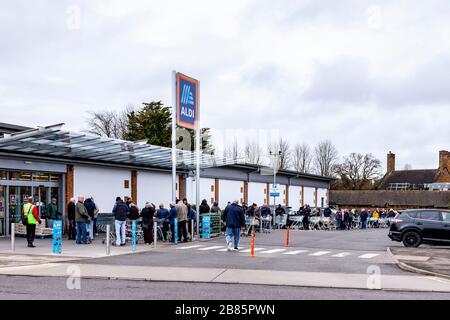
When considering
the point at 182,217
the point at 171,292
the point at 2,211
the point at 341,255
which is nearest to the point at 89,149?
the point at 2,211

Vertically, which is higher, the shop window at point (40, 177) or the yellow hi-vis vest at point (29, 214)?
the shop window at point (40, 177)

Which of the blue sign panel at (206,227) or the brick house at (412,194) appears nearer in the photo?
the blue sign panel at (206,227)

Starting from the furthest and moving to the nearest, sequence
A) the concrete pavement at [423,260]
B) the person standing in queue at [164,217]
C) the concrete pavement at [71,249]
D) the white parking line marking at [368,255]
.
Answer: the person standing in queue at [164,217] < the white parking line marking at [368,255] < the concrete pavement at [71,249] < the concrete pavement at [423,260]

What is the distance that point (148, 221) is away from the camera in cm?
2167

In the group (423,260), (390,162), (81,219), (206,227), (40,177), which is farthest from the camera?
(390,162)

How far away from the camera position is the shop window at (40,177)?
2531 cm

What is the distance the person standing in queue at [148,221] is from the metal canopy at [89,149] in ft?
9.03

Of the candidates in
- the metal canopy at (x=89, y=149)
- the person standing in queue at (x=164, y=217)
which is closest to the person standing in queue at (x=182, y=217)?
the person standing in queue at (x=164, y=217)

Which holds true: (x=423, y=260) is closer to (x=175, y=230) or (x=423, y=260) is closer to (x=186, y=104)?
(x=175, y=230)

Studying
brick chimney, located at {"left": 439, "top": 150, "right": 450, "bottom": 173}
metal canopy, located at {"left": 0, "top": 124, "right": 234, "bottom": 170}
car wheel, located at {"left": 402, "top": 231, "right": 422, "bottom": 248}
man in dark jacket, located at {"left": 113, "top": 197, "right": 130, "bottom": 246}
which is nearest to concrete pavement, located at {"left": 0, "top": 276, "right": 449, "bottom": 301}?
metal canopy, located at {"left": 0, "top": 124, "right": 234, "bottom": 170}

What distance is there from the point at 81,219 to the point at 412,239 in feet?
40.8

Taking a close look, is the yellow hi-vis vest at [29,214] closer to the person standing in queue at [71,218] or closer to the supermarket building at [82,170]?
the person standing in queue at [71,218]

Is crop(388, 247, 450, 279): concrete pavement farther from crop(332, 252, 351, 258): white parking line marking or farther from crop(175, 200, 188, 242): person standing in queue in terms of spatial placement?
crop(175, 200, 188, 242): person standing in queue
